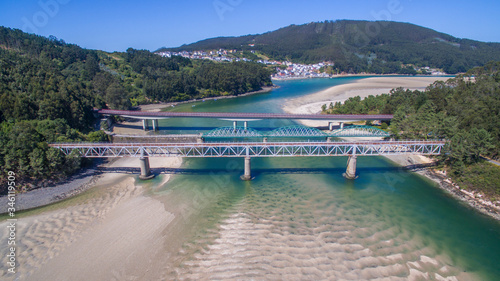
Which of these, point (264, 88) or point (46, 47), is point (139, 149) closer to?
point (264, 88)

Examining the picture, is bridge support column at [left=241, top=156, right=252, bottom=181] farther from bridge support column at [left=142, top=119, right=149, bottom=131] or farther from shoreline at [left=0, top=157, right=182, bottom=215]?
bridge support column at [left=142, top=119, right=149, bottom=131]

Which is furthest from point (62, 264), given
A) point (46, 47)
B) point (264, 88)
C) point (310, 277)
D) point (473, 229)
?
point (46, 47)

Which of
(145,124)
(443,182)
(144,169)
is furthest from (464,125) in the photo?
(145,124)

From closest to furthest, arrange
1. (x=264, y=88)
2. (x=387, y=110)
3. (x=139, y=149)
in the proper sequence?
(x=139, y=149) < (x=387, y=110) < (x=264, y=88)

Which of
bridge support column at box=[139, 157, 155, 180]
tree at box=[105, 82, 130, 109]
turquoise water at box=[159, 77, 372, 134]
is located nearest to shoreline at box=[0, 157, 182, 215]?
bridge support column at box=[139, 157, 155, 180]

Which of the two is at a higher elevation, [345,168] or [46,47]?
[46,47]

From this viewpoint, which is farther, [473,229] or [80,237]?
[473,229]

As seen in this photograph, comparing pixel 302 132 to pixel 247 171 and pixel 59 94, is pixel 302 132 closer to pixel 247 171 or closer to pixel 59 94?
pixel 247 171
